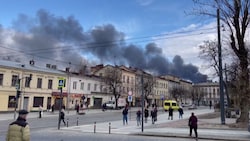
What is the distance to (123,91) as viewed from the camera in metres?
87.7

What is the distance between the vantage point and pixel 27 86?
5053 centimetres

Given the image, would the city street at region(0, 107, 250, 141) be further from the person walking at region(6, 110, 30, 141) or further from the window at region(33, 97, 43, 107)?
the window at region(33, 97, 43, 107)

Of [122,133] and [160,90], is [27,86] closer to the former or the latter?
[122,133]

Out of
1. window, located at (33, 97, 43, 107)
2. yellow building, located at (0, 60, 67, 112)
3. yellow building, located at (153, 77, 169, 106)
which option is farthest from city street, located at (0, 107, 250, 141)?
yellow building, located at (153, 77, 169, 106)

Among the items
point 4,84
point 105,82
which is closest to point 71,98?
point 105,82

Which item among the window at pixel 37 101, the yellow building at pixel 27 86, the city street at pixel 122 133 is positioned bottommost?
the city street at pixel 122 133

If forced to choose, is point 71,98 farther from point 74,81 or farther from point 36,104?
point 36,104

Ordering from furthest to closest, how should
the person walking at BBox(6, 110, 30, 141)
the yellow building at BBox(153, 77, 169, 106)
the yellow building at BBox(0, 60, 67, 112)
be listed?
the yellow building at BBox(153, 77, 169, 106)
the yellow building at BBox(0, 60, 67, 112)
the person walking at BBox(6, 110, 30, 141)

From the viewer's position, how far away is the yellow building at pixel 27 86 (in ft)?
151

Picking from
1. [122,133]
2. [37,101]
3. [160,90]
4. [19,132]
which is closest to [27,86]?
[37,101]

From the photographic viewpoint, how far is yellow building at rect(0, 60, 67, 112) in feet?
151

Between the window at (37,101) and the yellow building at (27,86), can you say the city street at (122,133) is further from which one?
the window at (37,101)

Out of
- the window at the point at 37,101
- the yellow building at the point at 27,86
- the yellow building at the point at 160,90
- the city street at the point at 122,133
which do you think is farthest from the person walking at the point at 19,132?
the yellow building at the point at 160,90

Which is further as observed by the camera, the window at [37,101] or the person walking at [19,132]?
the window at [37,101]
